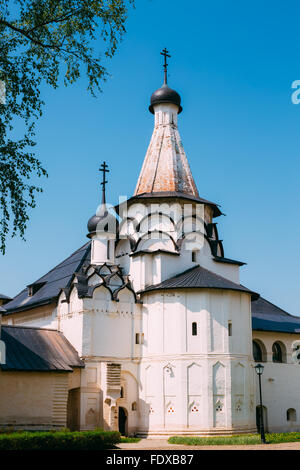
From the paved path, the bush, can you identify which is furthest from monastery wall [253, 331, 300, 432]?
the bush

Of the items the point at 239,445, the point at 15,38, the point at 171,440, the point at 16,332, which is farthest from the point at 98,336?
the point at 15,38

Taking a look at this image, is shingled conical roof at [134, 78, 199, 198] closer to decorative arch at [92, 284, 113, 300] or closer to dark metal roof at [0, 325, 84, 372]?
decorative arch at [92, 284, 113, 300]

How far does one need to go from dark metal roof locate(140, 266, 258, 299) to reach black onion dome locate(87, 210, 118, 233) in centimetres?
403

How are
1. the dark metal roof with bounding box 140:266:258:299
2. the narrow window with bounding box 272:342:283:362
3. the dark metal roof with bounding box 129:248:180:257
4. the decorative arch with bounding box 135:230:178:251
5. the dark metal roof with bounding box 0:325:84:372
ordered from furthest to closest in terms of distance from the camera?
the narrow window with bounding box 272:342:283:362, the decorative arch with bounding box 135:230:178:251, the dark metal roof with bounding box 129:248:180:257, the dark metal roof with bounding box 140:266:258:299, the dark metal roof with bounding box 0:325:84:372

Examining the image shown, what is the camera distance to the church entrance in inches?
976

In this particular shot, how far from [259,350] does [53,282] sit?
11.7 metres

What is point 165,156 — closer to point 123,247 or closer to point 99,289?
point 123,247

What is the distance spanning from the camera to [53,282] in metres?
30.9

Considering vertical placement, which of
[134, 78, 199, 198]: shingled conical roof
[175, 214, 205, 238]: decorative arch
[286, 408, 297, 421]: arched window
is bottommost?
[286, 408, 297, 421]: arched window

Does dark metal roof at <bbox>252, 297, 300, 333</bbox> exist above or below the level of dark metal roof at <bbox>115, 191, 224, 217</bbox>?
below

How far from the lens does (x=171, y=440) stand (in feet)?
70.6

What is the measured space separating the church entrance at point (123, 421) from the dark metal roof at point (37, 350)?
3030 millimetres

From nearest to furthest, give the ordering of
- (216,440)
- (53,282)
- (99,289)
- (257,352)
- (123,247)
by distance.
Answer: (216,440)
(99,289)
(123,247)
(257,352)
(53,282)

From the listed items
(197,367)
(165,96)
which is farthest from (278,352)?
(165,96)
